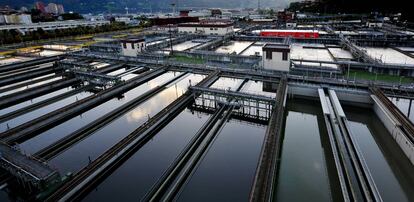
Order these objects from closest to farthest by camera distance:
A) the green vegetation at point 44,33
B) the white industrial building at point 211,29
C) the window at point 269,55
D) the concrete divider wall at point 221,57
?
the window at point 269,55
the concrete divider wall at point 221,57
the green vegetation at point 44,33
the white industrial building at point 211,29

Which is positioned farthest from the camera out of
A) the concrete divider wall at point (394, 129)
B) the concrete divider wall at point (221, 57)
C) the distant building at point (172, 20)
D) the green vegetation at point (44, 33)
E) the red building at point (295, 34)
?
the distant building at point (172, 20)

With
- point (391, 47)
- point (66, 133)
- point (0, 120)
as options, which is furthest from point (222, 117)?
point (391, 47)

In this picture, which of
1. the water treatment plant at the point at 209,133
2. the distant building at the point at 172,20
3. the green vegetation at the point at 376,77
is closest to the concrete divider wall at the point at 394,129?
the water treatment plant at the point at 209,133

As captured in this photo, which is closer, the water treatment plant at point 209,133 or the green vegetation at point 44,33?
the water treatment plant at point 209,133

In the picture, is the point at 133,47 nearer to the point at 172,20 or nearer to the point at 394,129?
the point at 394,129

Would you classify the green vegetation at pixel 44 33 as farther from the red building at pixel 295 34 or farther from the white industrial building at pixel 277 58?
the white industrial building at pixel 277 58
